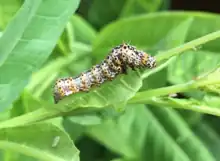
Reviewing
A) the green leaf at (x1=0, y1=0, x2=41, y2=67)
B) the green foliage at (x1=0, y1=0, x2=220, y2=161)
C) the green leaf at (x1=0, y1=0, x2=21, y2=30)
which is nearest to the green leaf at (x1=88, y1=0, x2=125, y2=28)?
the green foliage at (x1=0, y1=0, x2=220, y2=161)

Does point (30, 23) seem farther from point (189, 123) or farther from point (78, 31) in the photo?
point (189, 123)

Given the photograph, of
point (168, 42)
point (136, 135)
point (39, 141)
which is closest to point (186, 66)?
point (168, 42)

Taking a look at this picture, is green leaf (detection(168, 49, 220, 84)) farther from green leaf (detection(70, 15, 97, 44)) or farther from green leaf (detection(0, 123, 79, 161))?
green leaf (detection(0, 123, 79, 161))

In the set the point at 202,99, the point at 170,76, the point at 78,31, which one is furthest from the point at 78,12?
the point at 202,99

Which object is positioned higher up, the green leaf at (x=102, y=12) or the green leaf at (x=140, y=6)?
the green leaf at (x=140, y=6)

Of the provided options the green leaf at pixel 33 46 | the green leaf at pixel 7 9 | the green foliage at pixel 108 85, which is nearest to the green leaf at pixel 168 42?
the green foliage at pixel 108 85

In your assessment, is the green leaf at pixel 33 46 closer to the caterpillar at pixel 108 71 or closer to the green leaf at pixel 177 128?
the caterpillar at pixel 108 71

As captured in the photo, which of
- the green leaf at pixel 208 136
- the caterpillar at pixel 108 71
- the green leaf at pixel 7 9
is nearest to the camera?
the caterpillar at pixel 108 71

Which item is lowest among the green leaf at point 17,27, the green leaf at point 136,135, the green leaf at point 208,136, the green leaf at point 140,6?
the green leaf at point 208,136
